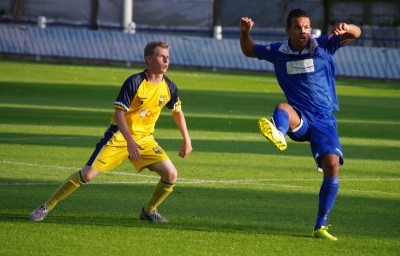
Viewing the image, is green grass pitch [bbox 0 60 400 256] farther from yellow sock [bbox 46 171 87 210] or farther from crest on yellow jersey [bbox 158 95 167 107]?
crest on yellow jersey [bbox 158 95 167 107]

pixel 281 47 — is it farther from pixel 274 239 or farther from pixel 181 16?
pixel 181 16

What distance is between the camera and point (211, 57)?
4075 centimetres

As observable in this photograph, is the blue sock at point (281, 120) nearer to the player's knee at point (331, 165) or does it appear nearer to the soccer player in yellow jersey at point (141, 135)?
the player's knee at point (331, 165)

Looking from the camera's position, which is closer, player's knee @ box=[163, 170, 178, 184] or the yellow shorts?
the yellow shorts

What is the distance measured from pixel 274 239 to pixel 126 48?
107ft

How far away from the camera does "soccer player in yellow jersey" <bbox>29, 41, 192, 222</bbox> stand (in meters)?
10.4

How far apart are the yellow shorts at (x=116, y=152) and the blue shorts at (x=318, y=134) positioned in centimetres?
136

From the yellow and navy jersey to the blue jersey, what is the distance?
43.0 inches

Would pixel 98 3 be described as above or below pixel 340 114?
below

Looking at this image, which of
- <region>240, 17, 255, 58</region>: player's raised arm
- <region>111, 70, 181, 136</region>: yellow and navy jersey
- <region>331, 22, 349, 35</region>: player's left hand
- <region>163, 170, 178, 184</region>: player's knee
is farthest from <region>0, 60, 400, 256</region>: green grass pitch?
<region>331, 22, 349, 35</region>: player's left hand

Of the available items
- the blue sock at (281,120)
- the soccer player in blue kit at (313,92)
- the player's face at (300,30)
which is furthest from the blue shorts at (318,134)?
the player's face at (300,30)

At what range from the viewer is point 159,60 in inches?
409

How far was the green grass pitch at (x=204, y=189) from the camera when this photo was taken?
9.49m

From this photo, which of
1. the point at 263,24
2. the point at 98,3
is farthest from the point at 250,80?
the point at 98,3
